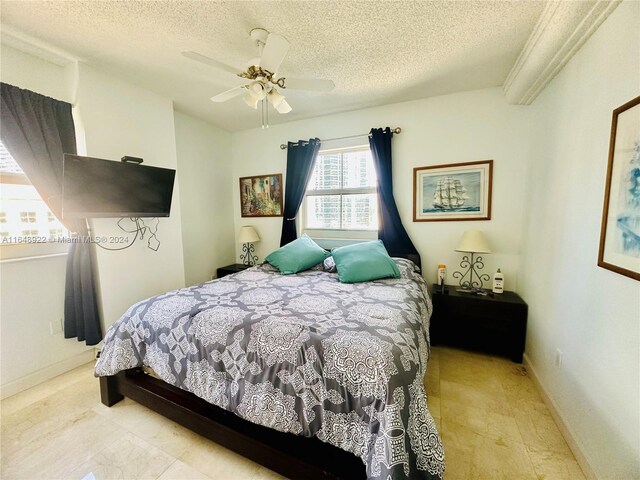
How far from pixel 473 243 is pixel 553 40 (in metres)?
1.61

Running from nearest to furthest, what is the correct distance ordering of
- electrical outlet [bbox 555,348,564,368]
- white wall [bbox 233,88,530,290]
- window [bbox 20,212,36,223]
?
electrical outlet [bbox 555,348,564,368]
window [bbox 20,212,36,223]
white wall [bbox 233,88,530,290]

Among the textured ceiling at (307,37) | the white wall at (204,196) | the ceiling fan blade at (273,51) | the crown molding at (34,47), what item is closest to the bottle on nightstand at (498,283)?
the textured ceiling at (307,37)

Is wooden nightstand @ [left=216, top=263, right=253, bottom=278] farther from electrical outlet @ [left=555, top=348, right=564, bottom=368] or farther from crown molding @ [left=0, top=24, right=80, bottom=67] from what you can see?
electrical outlet @ [left=555, top=348, right=564, bottom=368]

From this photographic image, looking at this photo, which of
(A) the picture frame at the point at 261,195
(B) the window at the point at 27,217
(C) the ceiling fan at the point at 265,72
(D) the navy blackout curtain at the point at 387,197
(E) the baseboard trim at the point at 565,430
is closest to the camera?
(E) the baseboard trim at the point at 565,430

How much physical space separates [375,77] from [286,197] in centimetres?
182

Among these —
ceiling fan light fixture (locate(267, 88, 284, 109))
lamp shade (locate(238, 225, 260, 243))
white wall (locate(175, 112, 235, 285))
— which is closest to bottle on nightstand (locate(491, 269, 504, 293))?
ceiling fan light fixture (locate(267, 88, 284, 109))

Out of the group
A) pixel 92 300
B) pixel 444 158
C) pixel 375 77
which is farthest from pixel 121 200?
pixel 444 158

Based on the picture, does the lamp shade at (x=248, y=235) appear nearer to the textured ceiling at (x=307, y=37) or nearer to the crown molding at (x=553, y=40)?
the textured ceiling at (x=307, y=37)

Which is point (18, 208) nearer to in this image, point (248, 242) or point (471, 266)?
point (248, 242)

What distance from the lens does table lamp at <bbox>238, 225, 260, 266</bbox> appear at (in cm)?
381

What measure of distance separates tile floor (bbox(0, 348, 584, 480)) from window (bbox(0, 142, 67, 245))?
1265 millimetres

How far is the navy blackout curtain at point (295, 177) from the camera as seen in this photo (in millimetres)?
3516

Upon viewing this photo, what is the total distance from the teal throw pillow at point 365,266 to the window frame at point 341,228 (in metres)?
0.67

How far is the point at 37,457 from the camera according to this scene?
1521mm
